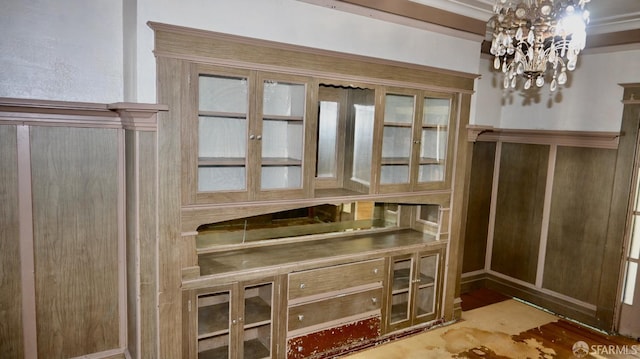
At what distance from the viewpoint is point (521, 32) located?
2.09 meters

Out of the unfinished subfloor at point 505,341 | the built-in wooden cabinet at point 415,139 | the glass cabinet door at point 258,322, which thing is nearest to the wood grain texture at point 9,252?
the glass cabinet door at point 258,322

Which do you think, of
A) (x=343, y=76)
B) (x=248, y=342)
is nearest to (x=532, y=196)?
(x=343, y=76)

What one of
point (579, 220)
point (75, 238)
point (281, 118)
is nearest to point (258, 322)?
point (75, 238)

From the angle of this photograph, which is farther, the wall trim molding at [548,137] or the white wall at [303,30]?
the wall trim molding at [548,137]

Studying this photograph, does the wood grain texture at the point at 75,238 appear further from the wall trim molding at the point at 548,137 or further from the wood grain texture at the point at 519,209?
the wood grain texture at the point at 519,209

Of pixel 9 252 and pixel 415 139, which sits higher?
pixel 415 139

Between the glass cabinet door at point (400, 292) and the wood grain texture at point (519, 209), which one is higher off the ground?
the wood grain texture at point (519, 209)

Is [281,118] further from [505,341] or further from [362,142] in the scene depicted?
[505,341]

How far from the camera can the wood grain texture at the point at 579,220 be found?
4066 mm

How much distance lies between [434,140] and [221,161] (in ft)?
6.40

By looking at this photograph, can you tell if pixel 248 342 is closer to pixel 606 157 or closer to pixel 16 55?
pixel 16 55

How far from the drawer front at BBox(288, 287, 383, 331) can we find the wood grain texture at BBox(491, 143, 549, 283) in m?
2.15

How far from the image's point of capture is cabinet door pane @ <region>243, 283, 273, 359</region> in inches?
118

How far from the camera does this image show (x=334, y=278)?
3.26 meters
